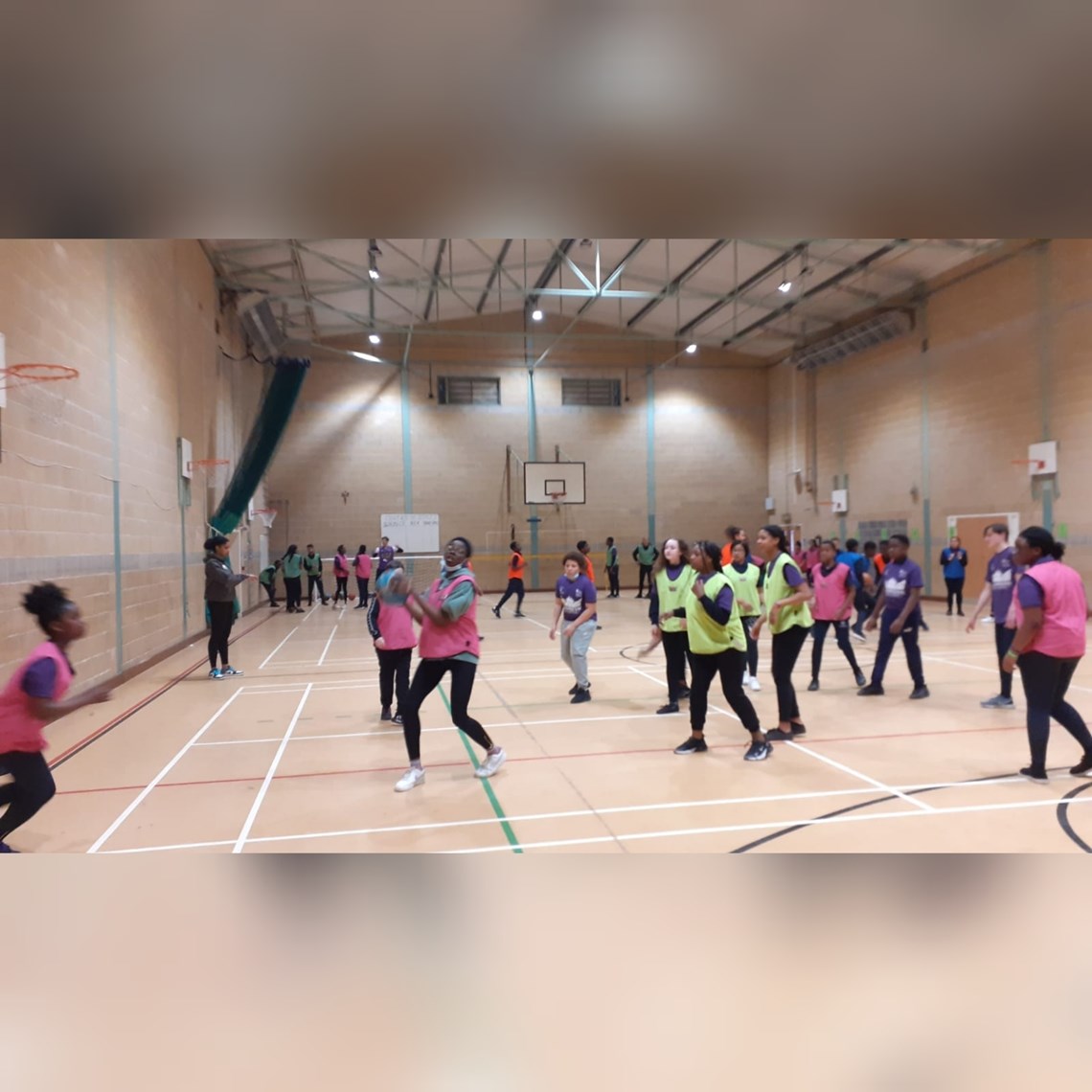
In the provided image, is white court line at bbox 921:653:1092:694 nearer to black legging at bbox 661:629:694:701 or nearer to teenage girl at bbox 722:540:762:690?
teenage girl at bbox 722:540:762:690

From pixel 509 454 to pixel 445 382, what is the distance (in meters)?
3.00

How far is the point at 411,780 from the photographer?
185 inches

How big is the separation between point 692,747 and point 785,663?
1.06 metres

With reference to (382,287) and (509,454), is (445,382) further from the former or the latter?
(382,287)

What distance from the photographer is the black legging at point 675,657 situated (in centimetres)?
652

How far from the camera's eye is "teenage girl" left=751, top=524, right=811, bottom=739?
18.2 feet

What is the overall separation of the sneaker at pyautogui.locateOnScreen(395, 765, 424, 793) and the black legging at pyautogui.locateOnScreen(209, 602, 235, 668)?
16.5 ft

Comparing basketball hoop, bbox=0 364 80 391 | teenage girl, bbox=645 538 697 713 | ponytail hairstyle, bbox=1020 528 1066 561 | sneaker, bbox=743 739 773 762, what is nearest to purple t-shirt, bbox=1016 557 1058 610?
ponytail hairstyle, bbox=1020 528 1066 561

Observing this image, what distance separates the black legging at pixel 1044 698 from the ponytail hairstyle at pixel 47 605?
16.9 feet

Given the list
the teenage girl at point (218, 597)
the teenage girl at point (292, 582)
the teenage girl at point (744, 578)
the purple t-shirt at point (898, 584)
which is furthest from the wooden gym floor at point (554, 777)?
the teenage girl at point (292, 582)

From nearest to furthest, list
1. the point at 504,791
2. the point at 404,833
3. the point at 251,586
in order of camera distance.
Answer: the point at 404,833, the point at 504,791, the point at 251,586

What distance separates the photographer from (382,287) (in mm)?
17859

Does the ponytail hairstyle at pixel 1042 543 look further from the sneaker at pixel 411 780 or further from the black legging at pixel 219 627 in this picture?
the black legging at pixel 219 627
